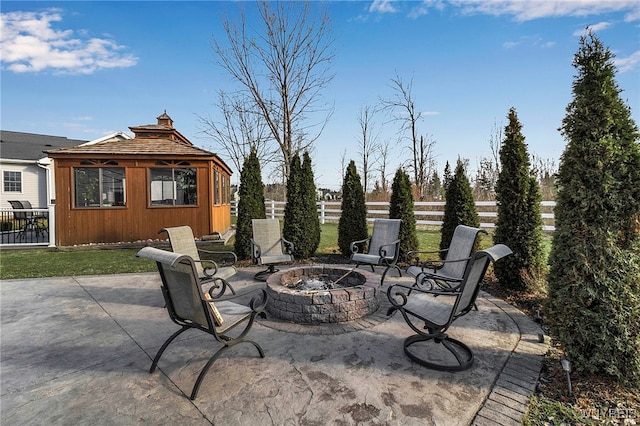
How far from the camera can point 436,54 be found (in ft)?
27.1

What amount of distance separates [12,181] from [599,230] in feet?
74.1

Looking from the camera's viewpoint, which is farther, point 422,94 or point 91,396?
point 422,94

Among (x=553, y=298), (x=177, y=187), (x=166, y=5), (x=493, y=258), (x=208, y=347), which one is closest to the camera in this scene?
(x=493, y=258)

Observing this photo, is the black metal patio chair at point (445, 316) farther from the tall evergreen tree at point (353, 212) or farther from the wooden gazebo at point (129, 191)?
the wooden gazebo at point (129, 191)

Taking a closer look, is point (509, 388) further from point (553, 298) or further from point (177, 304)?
point (177, 304)

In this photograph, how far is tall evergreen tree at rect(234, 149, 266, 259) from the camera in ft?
22.4

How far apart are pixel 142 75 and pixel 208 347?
35.8ft

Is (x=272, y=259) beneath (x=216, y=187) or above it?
beneath

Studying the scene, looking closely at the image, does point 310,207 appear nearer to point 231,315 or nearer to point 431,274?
point 431,274

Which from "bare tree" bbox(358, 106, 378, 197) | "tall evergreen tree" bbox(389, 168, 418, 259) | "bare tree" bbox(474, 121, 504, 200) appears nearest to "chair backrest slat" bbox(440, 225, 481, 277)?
"tall evergreen tree" bbox(389, 168, 418, 259)

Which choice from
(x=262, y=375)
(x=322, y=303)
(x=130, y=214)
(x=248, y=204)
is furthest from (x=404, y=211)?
(x=130, y=214)

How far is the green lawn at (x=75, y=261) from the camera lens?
19.9 feet

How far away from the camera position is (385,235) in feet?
18.6

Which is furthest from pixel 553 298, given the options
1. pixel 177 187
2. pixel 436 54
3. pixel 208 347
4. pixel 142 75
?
pixel 142 75
